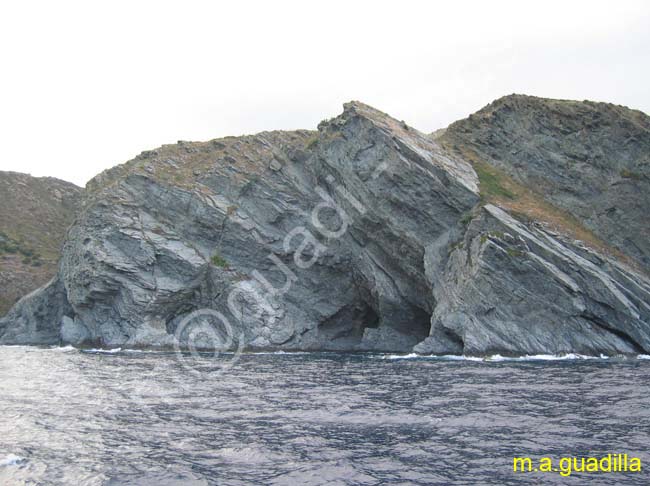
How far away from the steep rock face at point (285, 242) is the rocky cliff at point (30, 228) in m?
23.6

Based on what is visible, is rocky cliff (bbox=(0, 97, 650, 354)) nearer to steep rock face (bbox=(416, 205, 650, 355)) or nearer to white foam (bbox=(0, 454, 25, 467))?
steep rock face (bbox=(416, 205, 650, 355))

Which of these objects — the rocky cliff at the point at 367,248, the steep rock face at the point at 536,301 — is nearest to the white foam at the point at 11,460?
the steep rock face at the point at 536,301

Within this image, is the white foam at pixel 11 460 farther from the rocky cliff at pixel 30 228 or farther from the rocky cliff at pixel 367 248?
the rocky cliff at pixel 30 228

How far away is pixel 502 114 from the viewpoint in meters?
74.1

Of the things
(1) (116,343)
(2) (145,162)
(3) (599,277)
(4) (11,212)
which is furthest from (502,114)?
(4) (11,212)

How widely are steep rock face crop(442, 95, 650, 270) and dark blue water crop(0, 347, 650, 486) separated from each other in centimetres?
3167

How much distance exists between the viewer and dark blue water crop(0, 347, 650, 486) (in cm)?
1477

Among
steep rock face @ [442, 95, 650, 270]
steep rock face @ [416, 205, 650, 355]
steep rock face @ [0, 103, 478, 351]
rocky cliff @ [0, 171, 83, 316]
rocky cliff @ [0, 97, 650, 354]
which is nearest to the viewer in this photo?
steep rock face @ [416, 205, 650, 355]

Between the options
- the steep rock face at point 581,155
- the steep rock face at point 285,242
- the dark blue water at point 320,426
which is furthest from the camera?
the steep rock face at point 285,242

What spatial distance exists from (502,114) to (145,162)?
51.4m

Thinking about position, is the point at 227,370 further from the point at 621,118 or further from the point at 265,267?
the point at 621,118

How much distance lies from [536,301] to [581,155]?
84.8 ft

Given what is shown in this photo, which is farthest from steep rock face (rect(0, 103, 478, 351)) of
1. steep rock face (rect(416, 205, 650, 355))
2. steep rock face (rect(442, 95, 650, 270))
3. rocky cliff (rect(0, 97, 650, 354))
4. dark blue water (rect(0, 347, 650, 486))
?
dark blue water (rect(0, 347, 650, 486))

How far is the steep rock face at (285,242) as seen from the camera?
207ft
